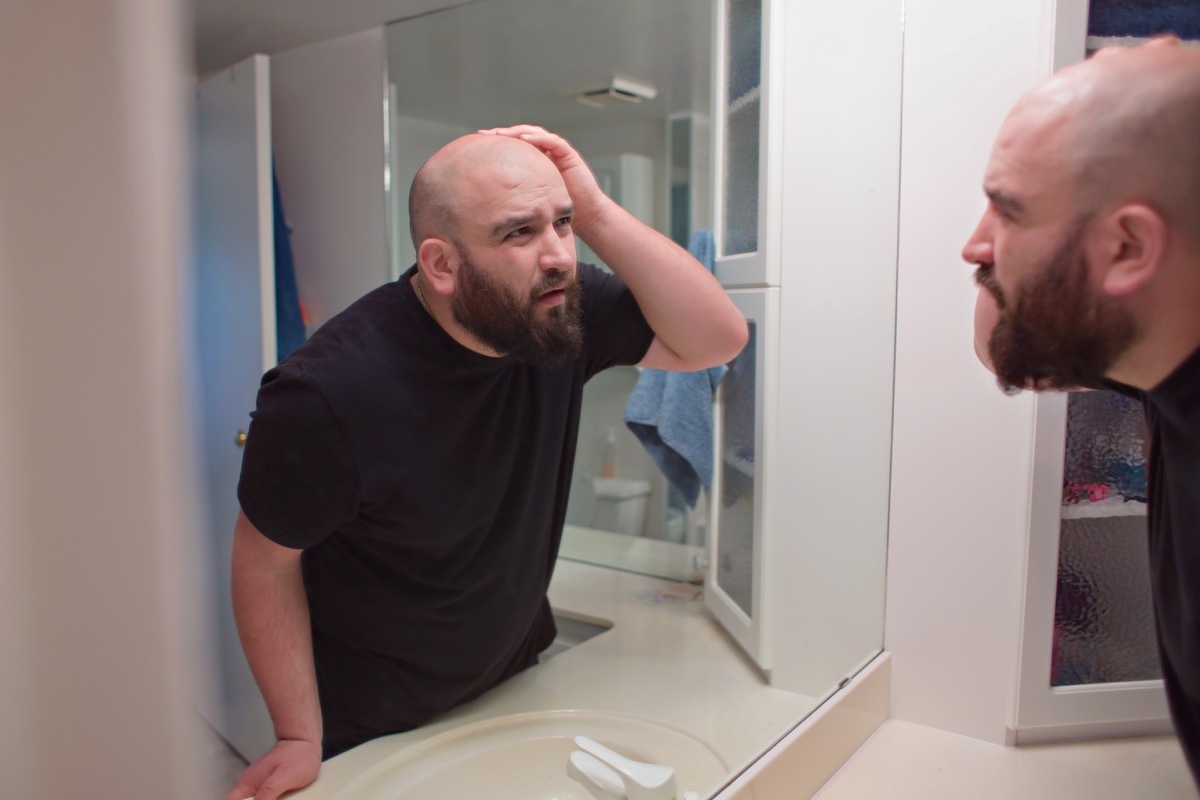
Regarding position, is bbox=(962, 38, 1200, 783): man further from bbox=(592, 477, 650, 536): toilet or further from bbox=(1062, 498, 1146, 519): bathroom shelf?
bbox=(592, 477, 650, 536): toilet

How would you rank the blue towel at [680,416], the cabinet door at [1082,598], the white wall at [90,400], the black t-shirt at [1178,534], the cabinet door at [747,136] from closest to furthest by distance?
1. the white wall at [90,400]
2. the black t-shirt at [1178,534]
3. the cabinet door at [1082,598]
4. the cabinet door at [747,136]
5. the blue towel at [680,416]

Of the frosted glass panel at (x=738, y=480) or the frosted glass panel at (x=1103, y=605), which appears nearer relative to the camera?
the frosted glass panel at (x=1103, y=605)

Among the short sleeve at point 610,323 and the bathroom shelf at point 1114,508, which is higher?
the short sleeve at point 610,323

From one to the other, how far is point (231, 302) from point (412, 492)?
34 cm

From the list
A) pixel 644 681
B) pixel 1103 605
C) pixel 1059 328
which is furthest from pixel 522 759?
pixel 1103 605

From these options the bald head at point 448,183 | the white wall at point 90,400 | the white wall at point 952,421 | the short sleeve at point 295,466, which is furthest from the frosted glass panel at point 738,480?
the white wall at point 90,400

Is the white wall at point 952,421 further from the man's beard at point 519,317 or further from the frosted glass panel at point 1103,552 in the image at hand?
the man's beard at point 519,317

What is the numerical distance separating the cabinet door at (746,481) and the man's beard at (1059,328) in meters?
0.45

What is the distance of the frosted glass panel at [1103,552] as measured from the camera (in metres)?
1.09

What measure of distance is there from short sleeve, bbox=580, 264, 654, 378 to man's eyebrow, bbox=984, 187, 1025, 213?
446 mm

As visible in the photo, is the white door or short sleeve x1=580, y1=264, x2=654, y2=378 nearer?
the white door

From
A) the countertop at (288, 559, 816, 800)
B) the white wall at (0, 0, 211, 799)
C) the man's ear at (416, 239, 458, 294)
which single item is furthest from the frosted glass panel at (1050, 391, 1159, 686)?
the white wall at (0, 0, 211, 799)

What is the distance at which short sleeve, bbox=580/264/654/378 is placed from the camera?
1023mm

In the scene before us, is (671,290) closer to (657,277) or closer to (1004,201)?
(657,277)
